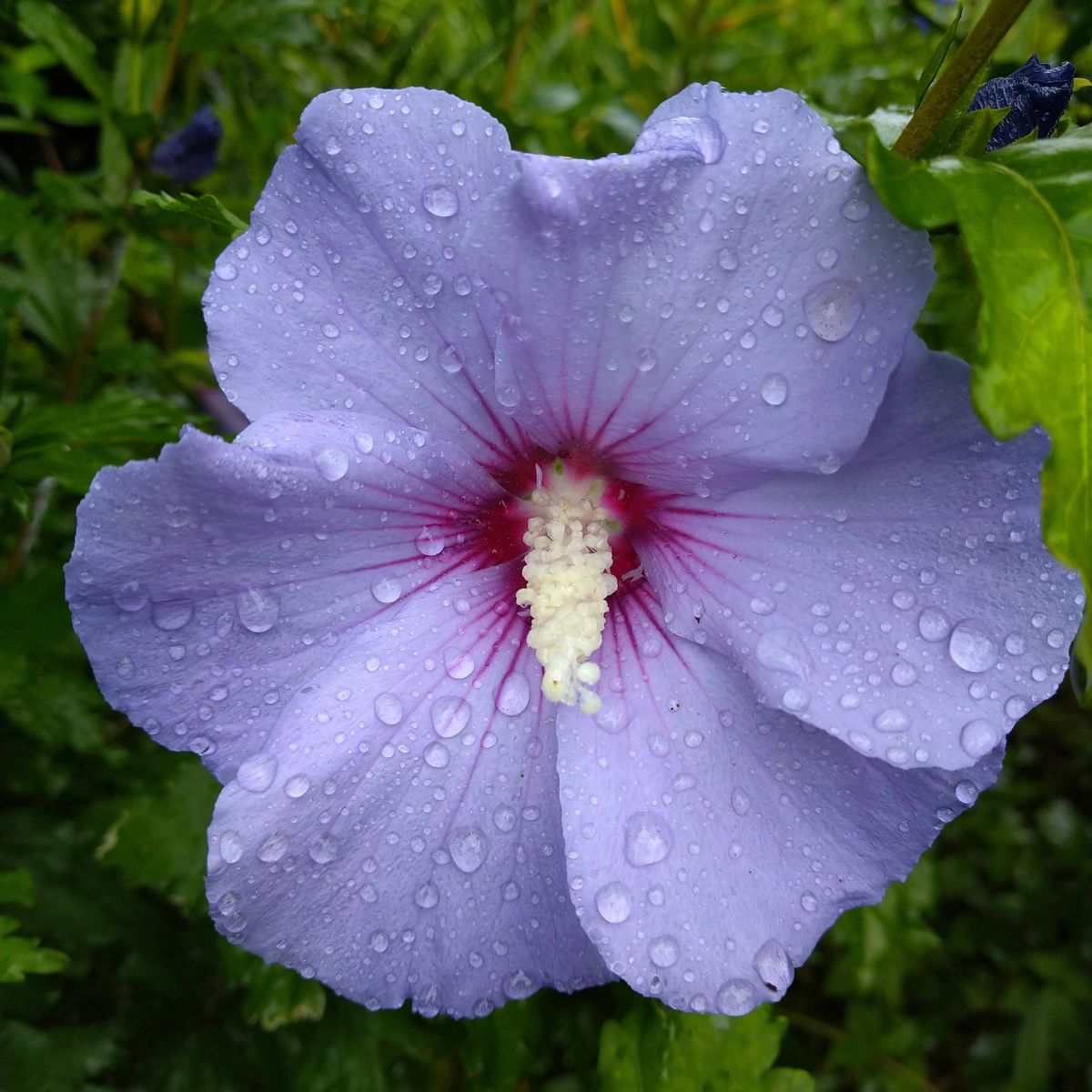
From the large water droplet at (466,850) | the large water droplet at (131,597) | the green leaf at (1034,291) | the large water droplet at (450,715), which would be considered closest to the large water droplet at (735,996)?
the large water droplet at (466,850)

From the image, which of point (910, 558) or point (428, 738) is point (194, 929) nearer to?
point (428, 738)

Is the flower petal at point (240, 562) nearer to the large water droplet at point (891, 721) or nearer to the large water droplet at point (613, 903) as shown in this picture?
the large water droplet at point (613, 903)

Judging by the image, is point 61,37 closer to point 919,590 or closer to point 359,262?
point 359,262

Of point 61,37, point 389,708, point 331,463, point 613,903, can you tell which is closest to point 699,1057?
point 613,903

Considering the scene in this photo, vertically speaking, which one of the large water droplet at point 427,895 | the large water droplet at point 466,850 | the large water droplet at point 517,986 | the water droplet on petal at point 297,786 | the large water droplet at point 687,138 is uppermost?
the large water droplet at point 687,138

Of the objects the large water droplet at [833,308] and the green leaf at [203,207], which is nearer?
the large water droplet at [833,308]

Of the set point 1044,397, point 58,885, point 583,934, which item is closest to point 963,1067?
point 583,934
